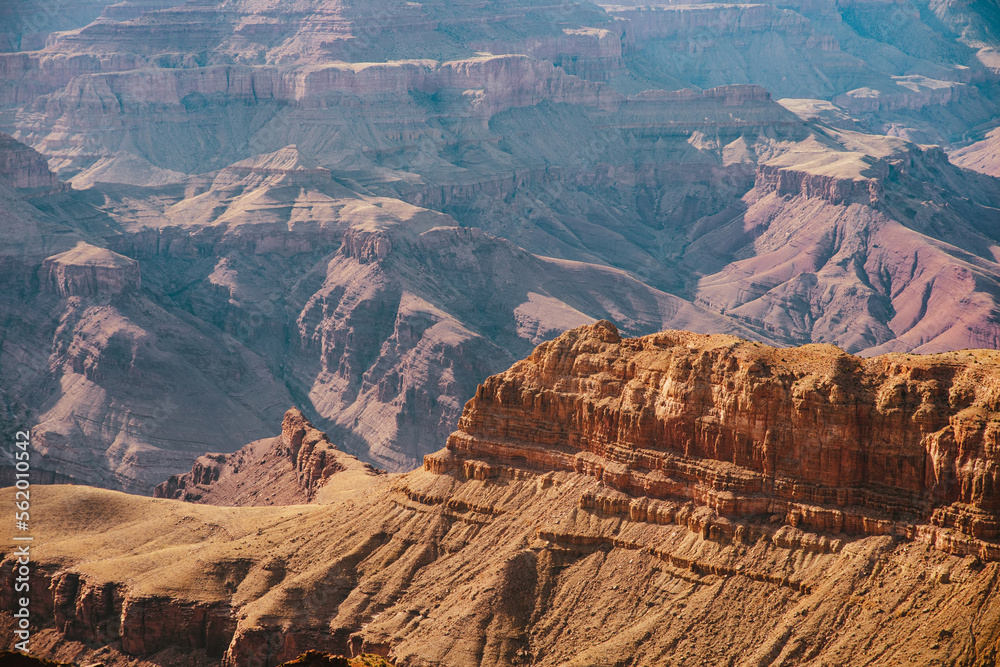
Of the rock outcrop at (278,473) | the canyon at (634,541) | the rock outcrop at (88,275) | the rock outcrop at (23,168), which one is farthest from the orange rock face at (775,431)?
the rock outcrop at (23,168)

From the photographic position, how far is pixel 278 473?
341 feet

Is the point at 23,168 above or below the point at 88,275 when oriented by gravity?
above

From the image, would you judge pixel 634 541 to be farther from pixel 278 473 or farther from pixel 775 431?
pixel 278 473

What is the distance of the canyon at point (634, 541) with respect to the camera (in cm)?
5644

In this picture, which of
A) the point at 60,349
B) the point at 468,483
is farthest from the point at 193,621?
the point at 60,349

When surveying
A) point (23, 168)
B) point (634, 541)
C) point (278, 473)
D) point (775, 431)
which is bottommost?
point (278, 473)

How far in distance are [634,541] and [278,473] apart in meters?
46.6

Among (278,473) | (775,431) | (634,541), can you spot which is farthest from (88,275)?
(775,431)

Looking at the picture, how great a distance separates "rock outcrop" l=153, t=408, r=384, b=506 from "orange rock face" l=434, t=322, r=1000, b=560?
24112mm

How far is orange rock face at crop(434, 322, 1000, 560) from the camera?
56.8 m

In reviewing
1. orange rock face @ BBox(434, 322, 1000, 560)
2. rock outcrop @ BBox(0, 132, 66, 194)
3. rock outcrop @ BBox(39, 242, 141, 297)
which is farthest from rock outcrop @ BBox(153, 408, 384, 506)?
rock outcrop @ BBox(0, 132, 66, 194)

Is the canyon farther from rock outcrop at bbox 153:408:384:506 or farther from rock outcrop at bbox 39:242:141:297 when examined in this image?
rock outcrop at bbox 39:242:141:297

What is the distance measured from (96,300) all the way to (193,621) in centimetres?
10265

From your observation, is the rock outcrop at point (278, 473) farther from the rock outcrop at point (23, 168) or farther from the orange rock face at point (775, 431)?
the rock outcrop at point (23, 168)
